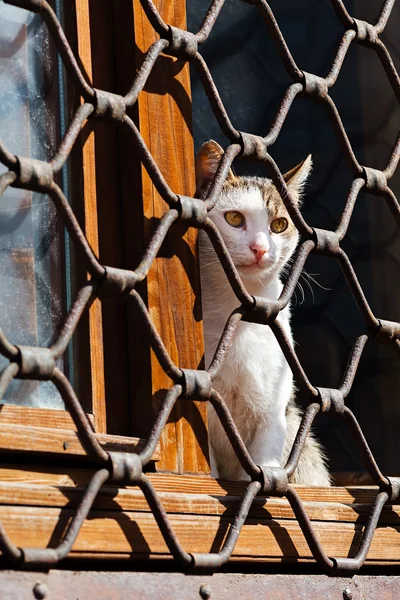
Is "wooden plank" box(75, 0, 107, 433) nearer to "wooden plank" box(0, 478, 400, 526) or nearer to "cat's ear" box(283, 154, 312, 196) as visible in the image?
"wooden plank" box(0, 478, 400, 526)

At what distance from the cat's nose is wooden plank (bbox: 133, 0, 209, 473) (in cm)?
78

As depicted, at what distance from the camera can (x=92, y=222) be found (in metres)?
1.63

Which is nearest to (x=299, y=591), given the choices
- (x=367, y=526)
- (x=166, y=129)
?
(x=367, y=526)

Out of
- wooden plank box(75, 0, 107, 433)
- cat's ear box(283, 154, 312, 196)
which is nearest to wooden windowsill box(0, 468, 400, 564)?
wooden plank box(75, 0, 107, 433)

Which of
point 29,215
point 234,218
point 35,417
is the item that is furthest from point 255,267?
point 35,417

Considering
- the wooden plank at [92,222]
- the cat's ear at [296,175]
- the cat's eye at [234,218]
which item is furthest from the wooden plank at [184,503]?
the cat's ear at [296,175]

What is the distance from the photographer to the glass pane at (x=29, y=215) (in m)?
1.52

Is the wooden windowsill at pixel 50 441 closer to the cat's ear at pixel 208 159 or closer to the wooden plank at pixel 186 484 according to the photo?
the wooden plank at pixel 186 484

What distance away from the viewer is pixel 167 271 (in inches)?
65.9

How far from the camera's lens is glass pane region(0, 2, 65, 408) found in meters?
1.52

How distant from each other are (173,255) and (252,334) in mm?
A: 817

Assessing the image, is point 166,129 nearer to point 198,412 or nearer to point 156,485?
point 198,412

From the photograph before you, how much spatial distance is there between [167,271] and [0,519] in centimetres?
55

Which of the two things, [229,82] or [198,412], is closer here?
[198,412]
